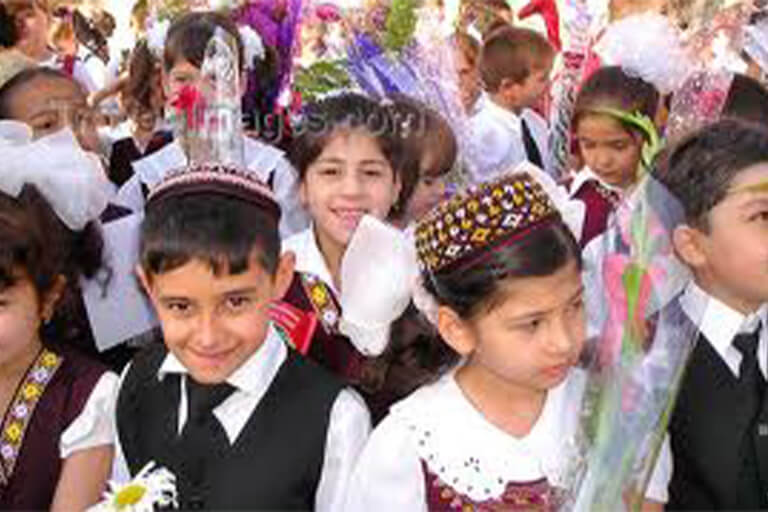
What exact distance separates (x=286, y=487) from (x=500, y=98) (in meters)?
3.68

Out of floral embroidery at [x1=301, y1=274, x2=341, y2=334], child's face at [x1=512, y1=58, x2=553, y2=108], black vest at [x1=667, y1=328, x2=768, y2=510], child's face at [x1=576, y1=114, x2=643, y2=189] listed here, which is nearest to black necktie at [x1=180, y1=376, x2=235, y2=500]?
floral embroidery at [x1=301, y1=274, x2=341, y2=334]

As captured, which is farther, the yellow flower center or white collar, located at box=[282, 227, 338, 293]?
white collar, located at box=[282, 227, 338, 293]

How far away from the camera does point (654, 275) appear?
1.26m

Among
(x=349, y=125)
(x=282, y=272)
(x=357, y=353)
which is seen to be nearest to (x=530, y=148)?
(x=349, y=125)

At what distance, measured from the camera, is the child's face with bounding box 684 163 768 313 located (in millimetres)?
2197

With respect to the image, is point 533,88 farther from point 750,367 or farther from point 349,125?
point 750,367

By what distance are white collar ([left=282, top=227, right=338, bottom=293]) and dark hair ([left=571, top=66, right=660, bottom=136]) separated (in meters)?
1.18

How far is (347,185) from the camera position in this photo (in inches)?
111

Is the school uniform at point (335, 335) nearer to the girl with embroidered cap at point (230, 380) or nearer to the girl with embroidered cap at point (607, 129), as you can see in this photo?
the girl with embroidered cap at point (230, 380)

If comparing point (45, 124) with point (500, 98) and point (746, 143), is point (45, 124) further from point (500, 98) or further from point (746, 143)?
point (500, 98)

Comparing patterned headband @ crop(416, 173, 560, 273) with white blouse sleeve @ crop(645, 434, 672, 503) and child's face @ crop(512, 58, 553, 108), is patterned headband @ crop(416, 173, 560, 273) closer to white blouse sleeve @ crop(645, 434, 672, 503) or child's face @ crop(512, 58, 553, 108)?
white blouse sleeve @ crop(645, 434, 672, 503)

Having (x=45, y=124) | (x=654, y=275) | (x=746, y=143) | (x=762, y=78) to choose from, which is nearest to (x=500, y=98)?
(x=762, y=78)

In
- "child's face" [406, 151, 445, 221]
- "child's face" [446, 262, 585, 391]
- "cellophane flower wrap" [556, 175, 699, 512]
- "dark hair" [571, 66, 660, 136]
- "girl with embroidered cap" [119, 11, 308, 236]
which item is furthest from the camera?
"dark hair" [571, 66, 660, 136]

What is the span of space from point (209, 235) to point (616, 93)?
199 centimetres
